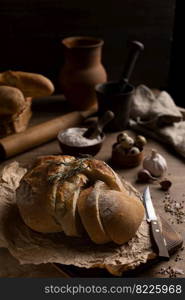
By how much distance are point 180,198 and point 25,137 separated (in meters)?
0.79

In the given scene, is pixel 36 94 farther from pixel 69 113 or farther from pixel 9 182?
Result: pixel 9 182

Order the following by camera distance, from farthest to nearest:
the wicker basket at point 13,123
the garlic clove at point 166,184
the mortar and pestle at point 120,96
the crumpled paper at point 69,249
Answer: the mortar and pestle at point 120,96, the wicker basket at point 13,123, the garlic clove at point 166,184, the crumpled paper at point 69,249

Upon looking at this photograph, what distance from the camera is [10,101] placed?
218 centimetres

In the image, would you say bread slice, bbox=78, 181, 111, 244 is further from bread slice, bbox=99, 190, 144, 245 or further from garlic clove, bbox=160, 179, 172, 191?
garlic clove, bbox=160, 179, 172, 191

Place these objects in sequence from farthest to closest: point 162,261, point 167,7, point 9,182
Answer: point 167,7 < point 9,182 < point 162,261

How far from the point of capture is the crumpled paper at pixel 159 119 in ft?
7.70

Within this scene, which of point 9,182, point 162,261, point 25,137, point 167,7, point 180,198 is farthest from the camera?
point 167,7

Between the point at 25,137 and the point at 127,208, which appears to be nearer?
the point at 127,208

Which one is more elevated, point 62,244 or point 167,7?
point 167,7

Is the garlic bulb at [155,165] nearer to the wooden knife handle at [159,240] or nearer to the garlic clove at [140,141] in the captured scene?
the garlic clove at [140,141]

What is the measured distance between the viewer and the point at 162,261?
1538mm

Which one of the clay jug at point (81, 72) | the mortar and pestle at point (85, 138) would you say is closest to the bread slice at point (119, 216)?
the mortar and pestle at point (85, 138)

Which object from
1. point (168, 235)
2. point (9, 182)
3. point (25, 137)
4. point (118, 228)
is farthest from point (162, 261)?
point (25, 137)

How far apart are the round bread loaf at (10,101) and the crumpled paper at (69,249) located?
706 mm
